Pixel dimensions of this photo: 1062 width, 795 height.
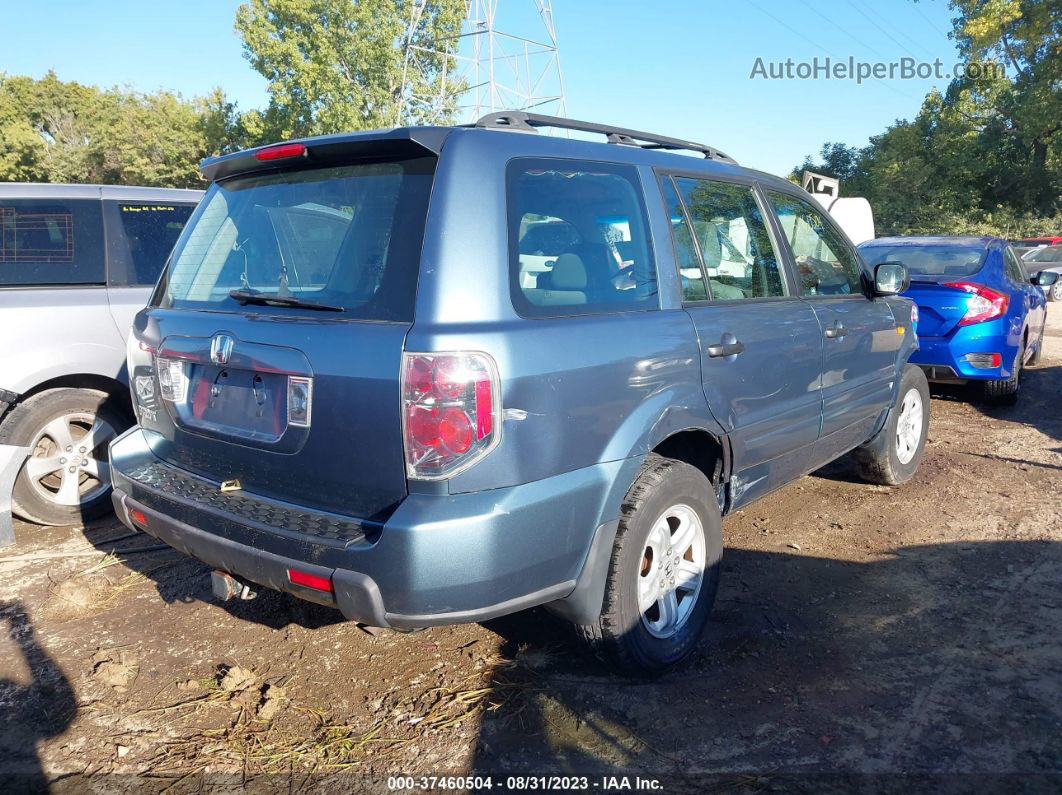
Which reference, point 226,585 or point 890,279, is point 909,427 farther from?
point 226,585

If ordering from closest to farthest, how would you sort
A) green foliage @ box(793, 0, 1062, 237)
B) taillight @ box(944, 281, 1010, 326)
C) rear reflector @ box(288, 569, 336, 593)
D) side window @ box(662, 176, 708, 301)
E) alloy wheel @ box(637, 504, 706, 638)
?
rear reflector @ box(288, 569, 336, 593), alloy wheel @ box(637, 504, 706, 638), side window @ box(662, 176, 708, 301), taillight @ box(944, 281, 1010, 326), green foliage @ box(793, 0, 1062, 237)

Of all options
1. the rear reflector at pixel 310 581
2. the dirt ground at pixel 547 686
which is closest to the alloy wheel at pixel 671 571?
the dirt ground at pixel 547 686

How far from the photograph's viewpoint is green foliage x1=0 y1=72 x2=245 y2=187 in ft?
109

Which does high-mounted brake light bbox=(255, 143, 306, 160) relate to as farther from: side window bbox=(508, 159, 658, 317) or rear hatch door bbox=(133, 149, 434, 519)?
side window bbox=(508, 159, 658, 317)

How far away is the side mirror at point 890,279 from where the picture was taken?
4414 mm

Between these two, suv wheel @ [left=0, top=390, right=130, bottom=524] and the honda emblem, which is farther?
suv wheel @ [left=0, top=390, right=130, bottom=524]

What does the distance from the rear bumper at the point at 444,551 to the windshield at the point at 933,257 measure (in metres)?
5.86

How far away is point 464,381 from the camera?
2195 mm

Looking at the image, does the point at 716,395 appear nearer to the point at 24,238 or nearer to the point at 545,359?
the point at 545,359

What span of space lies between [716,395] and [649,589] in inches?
31.9

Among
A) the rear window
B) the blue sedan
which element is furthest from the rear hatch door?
the blue sedan

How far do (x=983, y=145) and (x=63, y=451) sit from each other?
90.1ft

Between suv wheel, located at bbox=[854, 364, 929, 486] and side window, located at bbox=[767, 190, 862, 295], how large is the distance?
1046 mm

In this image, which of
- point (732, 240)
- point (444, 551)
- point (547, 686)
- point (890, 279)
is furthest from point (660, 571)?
point (890, 279)
